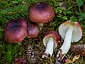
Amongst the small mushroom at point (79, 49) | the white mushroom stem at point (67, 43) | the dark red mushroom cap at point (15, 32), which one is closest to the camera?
the dark red mushroom cap at point (15, 32)

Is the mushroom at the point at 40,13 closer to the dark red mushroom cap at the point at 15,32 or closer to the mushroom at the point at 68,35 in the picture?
the dark red mushroom cap at the point at 15,32

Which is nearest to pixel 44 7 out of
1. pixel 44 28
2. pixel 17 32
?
pixel 44 28

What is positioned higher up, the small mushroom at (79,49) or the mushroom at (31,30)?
the mushroom at (31,30)

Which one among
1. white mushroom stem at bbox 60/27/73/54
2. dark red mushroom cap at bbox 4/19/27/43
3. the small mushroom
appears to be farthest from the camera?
white mushroom stem at bbox 60/27/73/54

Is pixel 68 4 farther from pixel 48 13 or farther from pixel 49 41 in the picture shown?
pixel 49 41

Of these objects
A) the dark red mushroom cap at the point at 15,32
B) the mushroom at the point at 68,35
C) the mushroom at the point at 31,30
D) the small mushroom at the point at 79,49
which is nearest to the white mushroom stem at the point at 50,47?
the mushroom at the point at 68,35

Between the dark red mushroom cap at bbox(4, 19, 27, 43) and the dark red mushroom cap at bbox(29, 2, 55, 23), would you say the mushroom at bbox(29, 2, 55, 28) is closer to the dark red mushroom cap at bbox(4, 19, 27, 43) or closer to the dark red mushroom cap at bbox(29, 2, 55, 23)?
the dark red mushroom cap at bbox(29, 2, 55, 23)

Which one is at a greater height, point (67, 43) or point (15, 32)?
point (15, 32)

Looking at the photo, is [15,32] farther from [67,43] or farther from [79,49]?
[79,49]

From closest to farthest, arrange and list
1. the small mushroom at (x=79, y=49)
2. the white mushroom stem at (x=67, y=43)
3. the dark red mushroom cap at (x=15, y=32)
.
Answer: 1. the dark red mushroom cap at (x=15, y=32)
2. the small mushroom at (x=79, y=49)
3. the white mushroom stem at (x=67, y=43)

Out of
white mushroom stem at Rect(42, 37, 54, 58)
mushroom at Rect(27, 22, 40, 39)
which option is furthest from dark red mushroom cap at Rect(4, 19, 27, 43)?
white mushroom stem at Rect(42, 37, 54, 58)

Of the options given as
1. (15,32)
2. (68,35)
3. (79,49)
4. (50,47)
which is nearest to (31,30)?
(15,32)
